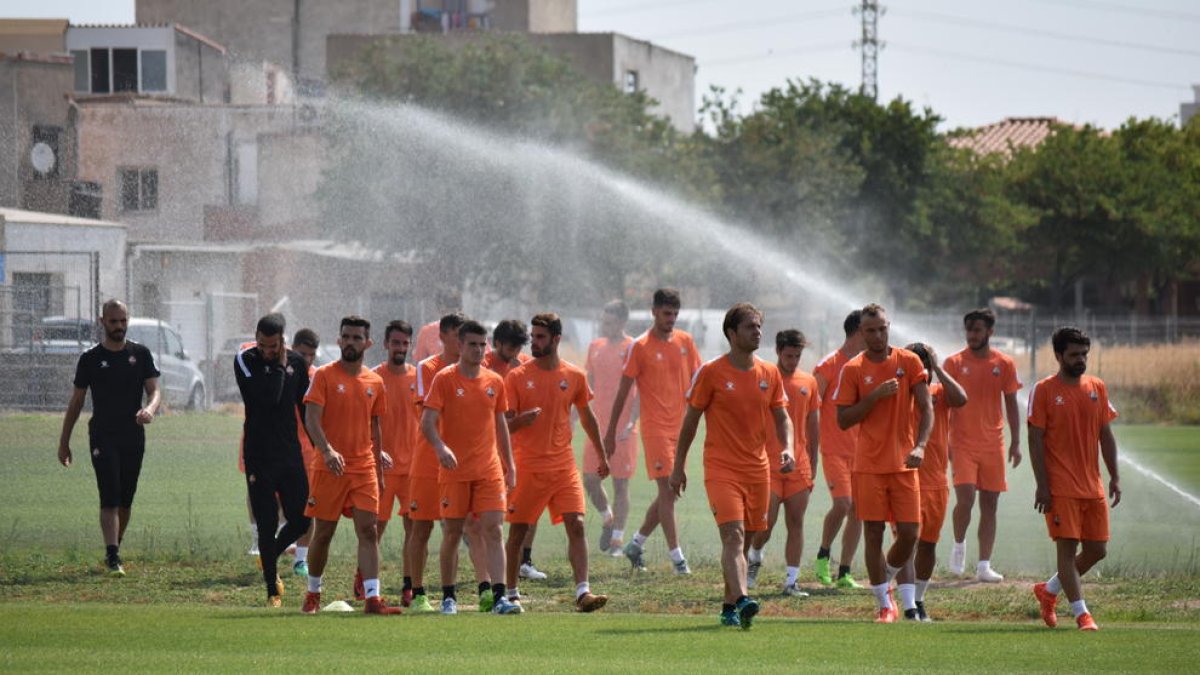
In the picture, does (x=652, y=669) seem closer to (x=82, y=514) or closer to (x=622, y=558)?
(x=622, y=558)

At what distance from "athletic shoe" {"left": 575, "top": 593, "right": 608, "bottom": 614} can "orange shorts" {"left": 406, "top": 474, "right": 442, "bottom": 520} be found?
3.81 feet

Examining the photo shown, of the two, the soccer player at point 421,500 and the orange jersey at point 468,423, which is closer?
the orange jersey at point 468,423

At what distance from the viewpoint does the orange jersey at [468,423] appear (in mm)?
12602

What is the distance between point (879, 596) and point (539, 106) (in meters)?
38.5

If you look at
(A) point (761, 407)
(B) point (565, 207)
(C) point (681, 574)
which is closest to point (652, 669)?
(A) point (761, 407)

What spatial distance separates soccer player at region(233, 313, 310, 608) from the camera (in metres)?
Result: 13.3

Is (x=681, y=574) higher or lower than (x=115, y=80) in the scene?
lower

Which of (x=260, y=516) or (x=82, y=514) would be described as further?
(x=82, y=514)

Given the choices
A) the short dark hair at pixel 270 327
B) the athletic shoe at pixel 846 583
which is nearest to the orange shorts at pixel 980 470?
the athletic shoe at pixel 846 583

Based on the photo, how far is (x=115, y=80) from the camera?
6488cm

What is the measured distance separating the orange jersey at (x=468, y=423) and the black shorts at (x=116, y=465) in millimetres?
3764

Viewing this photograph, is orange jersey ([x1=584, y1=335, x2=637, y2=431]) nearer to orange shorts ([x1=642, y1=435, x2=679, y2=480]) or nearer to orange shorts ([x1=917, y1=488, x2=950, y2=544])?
orange shorts ([x1=642, y1=435, x2=679, y2=480])

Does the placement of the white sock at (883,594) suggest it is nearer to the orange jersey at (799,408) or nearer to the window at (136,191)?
the orange jersey at (799,408)

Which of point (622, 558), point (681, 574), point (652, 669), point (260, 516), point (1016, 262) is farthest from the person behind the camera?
point (1016, 262)
